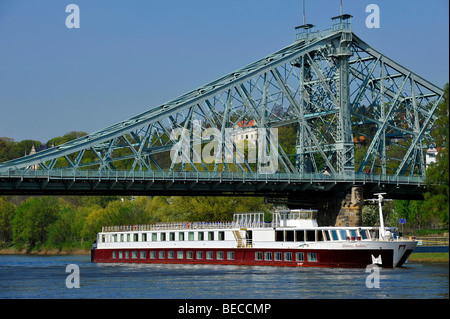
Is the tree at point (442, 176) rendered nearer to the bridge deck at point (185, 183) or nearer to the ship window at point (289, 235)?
the ship window at point (289, 235)

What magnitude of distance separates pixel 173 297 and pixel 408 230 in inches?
2677

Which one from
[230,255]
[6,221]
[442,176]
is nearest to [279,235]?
[230,255]

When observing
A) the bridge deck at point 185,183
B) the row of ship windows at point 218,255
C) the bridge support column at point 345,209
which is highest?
the bridge deck at point 185,183

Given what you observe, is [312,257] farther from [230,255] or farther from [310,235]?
[230,255]

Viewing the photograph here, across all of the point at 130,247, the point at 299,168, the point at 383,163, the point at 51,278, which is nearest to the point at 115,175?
the point at 130,247

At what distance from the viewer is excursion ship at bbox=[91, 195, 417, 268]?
72688 mm

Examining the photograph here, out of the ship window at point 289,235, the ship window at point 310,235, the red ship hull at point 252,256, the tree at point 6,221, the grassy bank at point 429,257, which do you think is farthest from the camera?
the tree at point 6,221

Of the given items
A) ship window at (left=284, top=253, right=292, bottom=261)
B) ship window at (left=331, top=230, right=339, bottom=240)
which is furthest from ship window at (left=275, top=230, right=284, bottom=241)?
ship window at (left=331, top=230, right=339, bottom=240)

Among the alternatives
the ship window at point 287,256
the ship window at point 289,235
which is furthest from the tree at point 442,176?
the ship window at point 287,256

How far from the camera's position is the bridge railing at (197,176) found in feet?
284

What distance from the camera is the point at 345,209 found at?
325 feet

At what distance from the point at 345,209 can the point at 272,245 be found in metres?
22.3

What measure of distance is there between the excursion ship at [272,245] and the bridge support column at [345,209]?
1655 cm

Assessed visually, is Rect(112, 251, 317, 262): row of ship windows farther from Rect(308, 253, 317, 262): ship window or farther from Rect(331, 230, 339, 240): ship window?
Rect(331, 230, 339, 240): ship window
